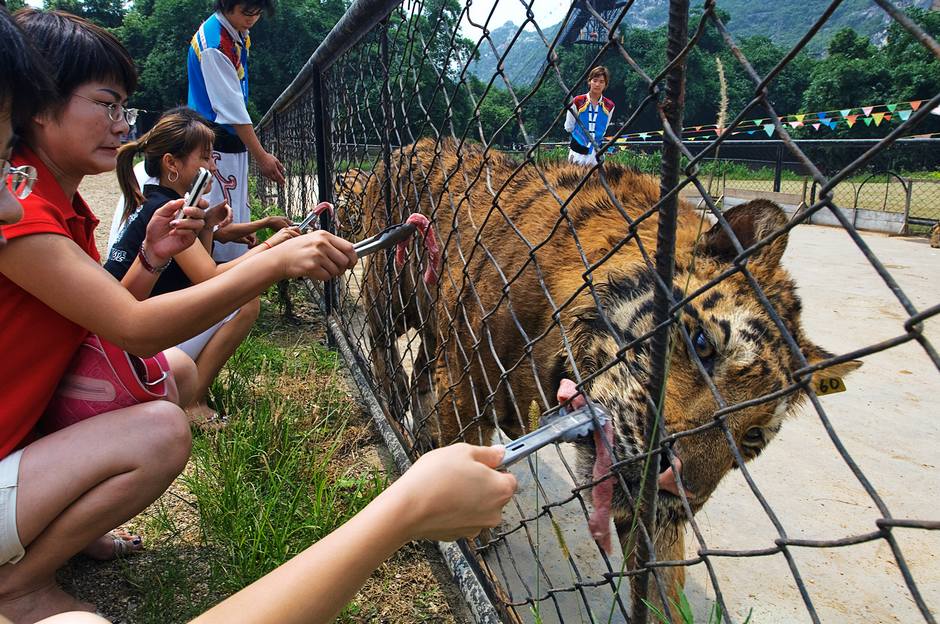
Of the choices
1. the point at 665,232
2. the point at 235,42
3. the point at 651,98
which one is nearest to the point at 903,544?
the point at 665,232

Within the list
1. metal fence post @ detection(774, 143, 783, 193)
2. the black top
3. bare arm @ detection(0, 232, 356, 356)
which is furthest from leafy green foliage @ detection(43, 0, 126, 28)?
bare arm @ detection(0, 232, 356, 356)

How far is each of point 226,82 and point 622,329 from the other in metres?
3.42

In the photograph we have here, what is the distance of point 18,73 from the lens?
1.59 m

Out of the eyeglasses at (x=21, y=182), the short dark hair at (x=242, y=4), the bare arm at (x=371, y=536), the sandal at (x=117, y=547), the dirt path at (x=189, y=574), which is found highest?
the short dark hair at (x=242, y=4)

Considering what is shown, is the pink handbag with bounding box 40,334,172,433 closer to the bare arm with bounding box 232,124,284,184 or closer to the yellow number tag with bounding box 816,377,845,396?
the yellow number tag with bounding box 816,377,845,396

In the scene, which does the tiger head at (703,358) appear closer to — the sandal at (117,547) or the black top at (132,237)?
the sandal at (117,547)

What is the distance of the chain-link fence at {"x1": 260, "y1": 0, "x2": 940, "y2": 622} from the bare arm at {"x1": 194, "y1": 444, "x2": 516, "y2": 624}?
35 cm

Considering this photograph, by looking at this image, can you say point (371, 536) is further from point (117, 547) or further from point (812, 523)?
point (812, 523)

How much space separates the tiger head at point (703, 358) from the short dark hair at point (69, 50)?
1.83 m

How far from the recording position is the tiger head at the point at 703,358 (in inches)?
74.1

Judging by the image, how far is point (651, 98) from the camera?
1.06 meters

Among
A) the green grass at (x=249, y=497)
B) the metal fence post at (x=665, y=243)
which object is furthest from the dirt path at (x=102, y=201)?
the metal fence post at (x=665, y=243)

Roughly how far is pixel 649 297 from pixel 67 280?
6.07 ft

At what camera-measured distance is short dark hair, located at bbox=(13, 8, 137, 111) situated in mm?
1905
